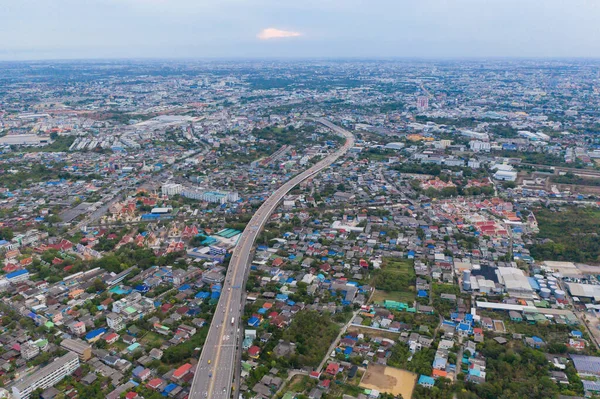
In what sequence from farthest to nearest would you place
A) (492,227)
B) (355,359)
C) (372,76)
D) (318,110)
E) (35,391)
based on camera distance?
1. (372,76)
2. (318,110)
3. (492,227)
4. (355,359)
5. (35,391)

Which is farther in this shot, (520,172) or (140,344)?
(520,172)

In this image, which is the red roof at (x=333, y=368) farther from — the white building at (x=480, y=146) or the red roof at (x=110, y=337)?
the white building at (x=480, y=146)

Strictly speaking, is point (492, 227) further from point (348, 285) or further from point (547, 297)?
point (348, 285)

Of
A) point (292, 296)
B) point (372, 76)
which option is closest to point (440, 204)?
point (292, 296)

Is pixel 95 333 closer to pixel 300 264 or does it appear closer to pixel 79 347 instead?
pixel 79 347

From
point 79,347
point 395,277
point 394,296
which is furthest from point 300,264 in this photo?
point 79,347

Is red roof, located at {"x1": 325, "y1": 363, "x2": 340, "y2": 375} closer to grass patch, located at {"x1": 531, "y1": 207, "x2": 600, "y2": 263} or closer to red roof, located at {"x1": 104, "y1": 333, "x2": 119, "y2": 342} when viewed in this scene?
red roof, located at {"x1": 104, "y1": 333, "x2": 119, "y2": 342}

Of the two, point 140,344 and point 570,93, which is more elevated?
point 570,93

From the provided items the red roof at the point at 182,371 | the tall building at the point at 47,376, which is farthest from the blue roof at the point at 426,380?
the tall building at the point at 47,376

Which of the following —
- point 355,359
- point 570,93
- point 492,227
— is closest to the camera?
point 355,359
